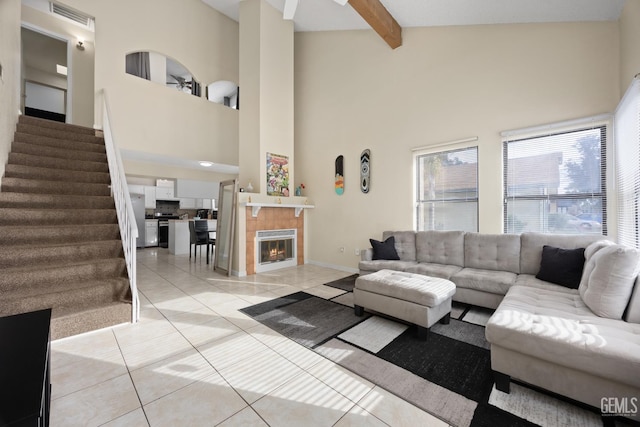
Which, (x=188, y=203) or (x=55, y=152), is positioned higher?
(x=55, y=152)

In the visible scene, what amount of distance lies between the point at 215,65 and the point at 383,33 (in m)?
4.36

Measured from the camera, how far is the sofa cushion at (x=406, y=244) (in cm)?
407

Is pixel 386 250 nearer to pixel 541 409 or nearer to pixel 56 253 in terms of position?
pixel 541 409

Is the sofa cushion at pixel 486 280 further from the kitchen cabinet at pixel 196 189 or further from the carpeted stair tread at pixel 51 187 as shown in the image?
the kitchen cabinet at pixel 196 189

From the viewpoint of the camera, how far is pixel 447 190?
412 centimetres

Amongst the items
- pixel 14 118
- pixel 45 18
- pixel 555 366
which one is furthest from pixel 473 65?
pixel 45 18

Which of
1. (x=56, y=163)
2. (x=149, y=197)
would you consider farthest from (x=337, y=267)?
(x=149, y=197)

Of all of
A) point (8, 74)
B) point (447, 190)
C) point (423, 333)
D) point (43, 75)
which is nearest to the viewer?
point (423, 333)

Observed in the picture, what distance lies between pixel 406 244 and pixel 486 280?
134 centimetres

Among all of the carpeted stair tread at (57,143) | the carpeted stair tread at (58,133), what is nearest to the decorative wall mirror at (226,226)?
the carpeted stair tread at (57,143)

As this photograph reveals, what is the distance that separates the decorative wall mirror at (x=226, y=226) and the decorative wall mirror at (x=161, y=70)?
9.71 feet

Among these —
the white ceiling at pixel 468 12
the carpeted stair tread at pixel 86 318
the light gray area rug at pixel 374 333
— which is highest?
the white ceiling at pixel 468 12

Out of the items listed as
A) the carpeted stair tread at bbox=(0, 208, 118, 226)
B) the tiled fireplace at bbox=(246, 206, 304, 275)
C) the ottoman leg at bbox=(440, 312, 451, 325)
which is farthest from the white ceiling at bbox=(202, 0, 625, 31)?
the carpeted stair tread at bbox=(0, 208, 118, 226)

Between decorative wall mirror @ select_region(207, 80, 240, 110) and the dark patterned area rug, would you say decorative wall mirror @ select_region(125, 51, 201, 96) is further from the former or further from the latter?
the dark patterned area rug
